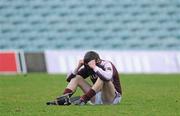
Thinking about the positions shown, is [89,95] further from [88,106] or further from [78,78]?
[78,78]

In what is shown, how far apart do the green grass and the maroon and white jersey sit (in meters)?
0.49

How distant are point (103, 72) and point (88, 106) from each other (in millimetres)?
761

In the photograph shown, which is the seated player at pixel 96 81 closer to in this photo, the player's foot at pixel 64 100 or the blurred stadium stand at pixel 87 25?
the player's foot at pixel 64 100

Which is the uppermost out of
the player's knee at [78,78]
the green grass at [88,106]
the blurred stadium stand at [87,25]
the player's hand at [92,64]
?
the blurred stadium stand at [87,25]

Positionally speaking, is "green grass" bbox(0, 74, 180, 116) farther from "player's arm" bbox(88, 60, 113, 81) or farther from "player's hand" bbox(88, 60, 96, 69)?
"player's hand" bbox(88, 60, 96, 69)

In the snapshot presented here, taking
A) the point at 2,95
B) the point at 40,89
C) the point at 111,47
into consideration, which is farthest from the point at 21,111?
the point at 111,47

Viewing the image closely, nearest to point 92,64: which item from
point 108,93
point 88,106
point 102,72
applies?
point 102,72

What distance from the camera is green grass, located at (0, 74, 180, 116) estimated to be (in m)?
10.9

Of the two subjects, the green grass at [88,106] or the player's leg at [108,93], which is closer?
the green grass at [88,106]

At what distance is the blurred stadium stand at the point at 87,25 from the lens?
1213 inches

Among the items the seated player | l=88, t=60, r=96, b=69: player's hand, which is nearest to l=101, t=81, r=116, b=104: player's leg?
the seated player

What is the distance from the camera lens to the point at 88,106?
1205 cm

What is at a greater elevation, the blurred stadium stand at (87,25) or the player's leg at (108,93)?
the blurred stadium stand at (87,25)

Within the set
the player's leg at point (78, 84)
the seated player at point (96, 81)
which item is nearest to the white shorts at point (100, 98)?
the seated player at point (96, 81)
